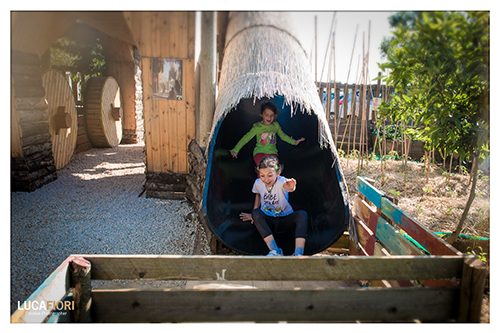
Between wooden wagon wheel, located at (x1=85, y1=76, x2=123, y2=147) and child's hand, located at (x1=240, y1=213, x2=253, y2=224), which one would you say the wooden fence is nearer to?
child's hand, located at (x1=240, y1=213, x2=253, y2=224)

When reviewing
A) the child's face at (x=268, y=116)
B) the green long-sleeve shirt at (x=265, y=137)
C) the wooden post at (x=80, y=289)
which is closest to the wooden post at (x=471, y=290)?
the wooden post at (x=80, y=289)

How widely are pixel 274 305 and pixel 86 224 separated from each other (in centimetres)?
322

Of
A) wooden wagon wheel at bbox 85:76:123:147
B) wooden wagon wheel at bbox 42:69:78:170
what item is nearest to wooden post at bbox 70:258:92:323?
wooden wagon wheel at bbox 42:69:78:170

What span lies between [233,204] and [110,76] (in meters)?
6.20

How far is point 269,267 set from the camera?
5.52ft

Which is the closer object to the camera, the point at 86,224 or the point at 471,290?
the point at 471,290

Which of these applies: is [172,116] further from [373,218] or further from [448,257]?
[448,257]

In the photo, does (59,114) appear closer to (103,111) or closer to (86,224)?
(103,111)

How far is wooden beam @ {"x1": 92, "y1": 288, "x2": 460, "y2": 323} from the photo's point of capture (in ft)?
5.23

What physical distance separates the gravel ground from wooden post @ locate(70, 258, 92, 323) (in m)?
1.41

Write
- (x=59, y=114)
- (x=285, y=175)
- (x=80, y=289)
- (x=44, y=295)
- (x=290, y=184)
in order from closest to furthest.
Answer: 1. (x=44, y=295)
2. (x=80, y=289)
3. (x=290, y=184)
4. (x=285, y=175)
5. (x=59, y=114)

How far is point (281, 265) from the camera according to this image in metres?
1.68

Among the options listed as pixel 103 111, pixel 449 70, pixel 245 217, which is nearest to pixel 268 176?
pixel 245 217
